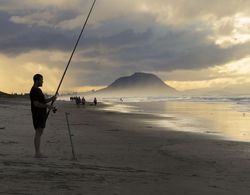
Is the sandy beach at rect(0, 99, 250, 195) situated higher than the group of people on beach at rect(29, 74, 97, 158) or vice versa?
the group of people on beach at rect(29, 74, 97, 158)

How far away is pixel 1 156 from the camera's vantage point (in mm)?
9117

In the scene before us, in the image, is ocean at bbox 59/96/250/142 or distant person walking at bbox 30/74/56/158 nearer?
distant person walking at bbox 30/74/56/158

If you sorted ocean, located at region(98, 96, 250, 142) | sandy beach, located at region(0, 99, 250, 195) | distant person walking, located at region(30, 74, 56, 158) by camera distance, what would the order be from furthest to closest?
ocean, located at region(98, 96, 250, 142), distant person walking, located at region(30, 74, 56, 158), sandy beach, located at region(0, 99, 250, 195)

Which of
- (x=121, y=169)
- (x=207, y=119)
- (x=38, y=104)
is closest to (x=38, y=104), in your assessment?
(x=38, y=104)

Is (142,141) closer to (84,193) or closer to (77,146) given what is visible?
(77,146)

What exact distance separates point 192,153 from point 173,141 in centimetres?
335

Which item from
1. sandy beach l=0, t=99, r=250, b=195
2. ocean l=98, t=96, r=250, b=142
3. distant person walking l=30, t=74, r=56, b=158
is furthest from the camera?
ocean l=98, t=96, r=250, b=142

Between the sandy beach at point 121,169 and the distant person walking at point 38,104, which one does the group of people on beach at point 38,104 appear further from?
the sandy beach at point 121,169

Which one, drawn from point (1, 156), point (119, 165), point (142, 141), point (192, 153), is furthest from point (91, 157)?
point (142, 141)

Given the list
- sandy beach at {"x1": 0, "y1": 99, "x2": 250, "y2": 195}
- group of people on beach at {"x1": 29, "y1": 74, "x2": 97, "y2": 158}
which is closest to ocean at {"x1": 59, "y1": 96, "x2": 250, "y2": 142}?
sandy beach at {"x1": 0, "y1": 99, "x2": 250, "y2": 195}

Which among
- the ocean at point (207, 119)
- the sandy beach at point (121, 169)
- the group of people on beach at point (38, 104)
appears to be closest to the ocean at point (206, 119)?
the ocean at point (207, 119)

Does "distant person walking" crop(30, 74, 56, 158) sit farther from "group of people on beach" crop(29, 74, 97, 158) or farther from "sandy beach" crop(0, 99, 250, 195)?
"sandy beach" crop(0, 99, 250, 195)

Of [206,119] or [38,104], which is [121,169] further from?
[206,119]

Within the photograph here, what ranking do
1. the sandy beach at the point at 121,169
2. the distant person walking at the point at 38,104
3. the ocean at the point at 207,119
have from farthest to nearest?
the ocean at the point at 207,119
the distant person walking at the point at 38,104
the sandy beach at the point at 121,169
